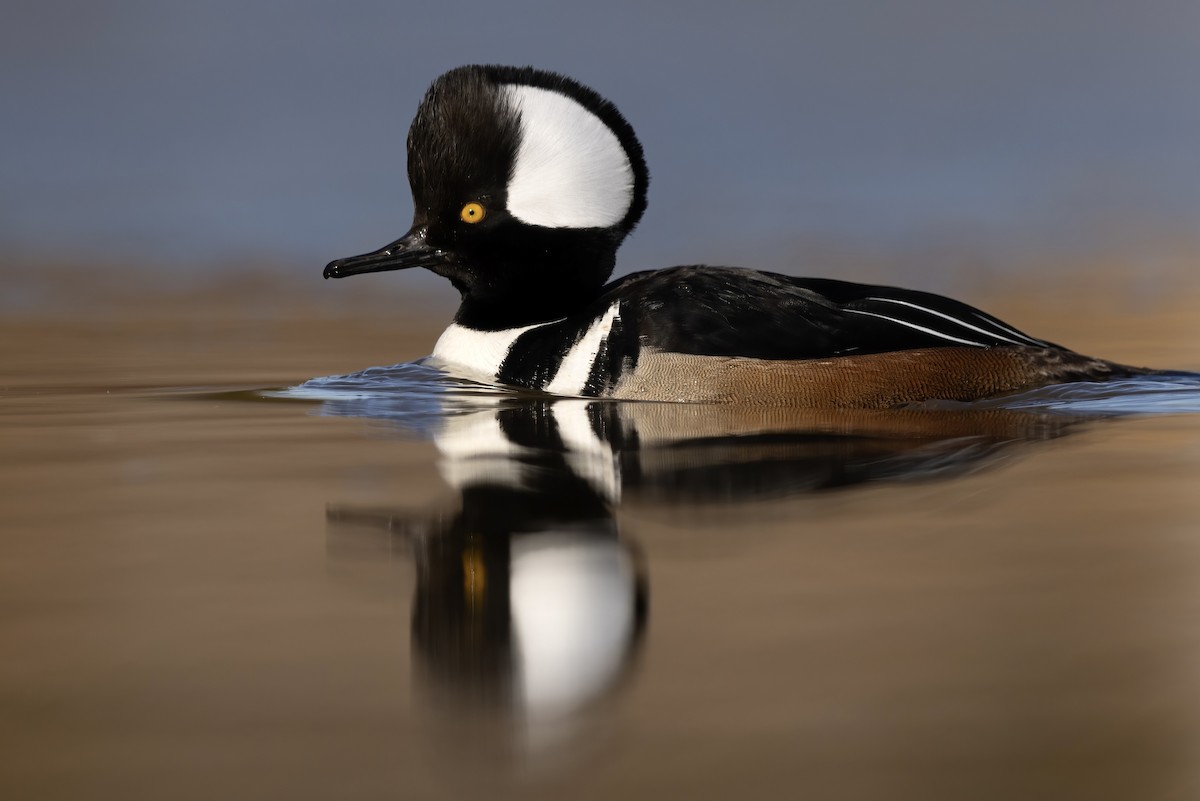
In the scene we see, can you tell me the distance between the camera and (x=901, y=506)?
3.18m

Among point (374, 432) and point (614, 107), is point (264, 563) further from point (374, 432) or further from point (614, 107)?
point (614, 107)

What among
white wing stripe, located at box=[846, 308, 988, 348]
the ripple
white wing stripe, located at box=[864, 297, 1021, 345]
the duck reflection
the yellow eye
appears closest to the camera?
the duck reflection

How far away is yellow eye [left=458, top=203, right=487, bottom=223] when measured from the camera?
6.25 m

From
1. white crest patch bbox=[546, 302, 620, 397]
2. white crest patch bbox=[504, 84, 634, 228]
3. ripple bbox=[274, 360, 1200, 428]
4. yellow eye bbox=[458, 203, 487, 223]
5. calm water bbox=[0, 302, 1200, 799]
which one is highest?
white crest patch bbox=[504, 84, 634, 228]

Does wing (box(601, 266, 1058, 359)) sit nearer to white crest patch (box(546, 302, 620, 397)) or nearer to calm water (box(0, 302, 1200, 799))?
white crest patch (box(546, 302, 620, 397))

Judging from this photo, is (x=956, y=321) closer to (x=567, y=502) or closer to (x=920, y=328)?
(x=920, y=328)

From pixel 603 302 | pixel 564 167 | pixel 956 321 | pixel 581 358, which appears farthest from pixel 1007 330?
pixel 564 167

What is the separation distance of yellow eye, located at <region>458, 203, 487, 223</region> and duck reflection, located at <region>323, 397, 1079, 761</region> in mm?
1015

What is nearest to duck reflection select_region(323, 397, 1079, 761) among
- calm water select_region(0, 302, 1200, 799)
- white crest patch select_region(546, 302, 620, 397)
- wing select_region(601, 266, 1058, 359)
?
calm water select_region(0, 302, 1200, 799)

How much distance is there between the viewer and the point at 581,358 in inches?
231

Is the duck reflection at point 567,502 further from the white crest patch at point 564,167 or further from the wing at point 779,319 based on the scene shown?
the white crest patch at point 564,167

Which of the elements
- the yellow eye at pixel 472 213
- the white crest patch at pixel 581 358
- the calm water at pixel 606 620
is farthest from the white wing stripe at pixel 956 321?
A: the yellow eye at pixel 472 213

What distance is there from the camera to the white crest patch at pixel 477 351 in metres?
6.33

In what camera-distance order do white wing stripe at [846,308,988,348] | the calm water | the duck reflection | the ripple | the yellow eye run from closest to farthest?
the calm water < the duck reflection < the ripple < white wing stripe at [846,308,988,348] < the yellow eye
